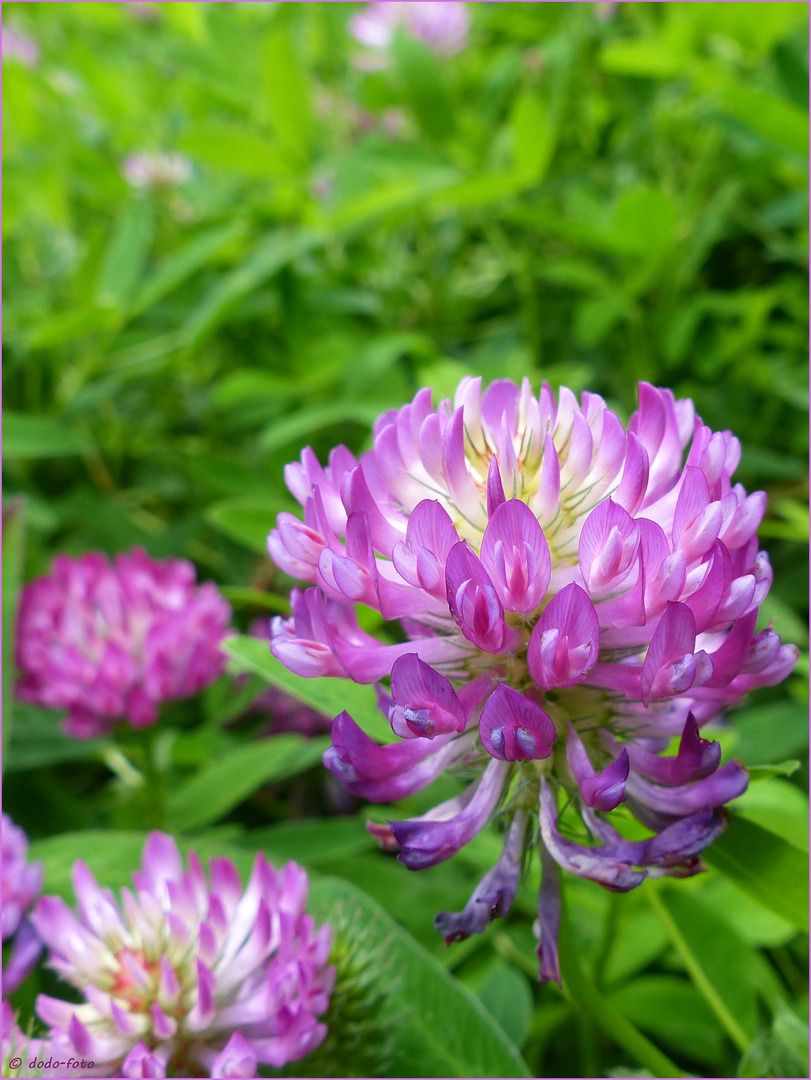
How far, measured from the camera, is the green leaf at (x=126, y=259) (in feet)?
5.73

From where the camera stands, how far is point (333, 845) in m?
1.08

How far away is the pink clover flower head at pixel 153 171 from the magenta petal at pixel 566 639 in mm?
2155

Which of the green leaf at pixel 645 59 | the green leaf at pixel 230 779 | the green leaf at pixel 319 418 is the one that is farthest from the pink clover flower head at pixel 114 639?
the green leaf at pixel 645 59

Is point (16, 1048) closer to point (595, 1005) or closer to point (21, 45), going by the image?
point (595, 1005)

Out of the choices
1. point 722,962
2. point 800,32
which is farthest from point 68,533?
point 800,32

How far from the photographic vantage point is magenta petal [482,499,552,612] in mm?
603

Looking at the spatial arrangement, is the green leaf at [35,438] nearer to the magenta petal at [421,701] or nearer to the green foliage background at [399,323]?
the green foliage background at [399,323]

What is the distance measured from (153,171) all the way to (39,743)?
5.48 ft

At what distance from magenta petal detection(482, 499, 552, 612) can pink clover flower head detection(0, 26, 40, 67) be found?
104 inches

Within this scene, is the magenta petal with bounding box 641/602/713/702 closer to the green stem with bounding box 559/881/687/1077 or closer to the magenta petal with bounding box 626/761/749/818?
the magenta petal with bounding box 626/761/749/818

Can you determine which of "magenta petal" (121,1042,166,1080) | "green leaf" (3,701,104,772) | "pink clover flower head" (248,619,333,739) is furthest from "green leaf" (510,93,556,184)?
"magenta petal" (121,1042,166,1080)

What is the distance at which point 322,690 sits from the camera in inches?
31.0

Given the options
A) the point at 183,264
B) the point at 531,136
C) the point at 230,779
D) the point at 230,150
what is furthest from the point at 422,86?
the point at 230,779

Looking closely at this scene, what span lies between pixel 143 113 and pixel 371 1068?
2.44 m
